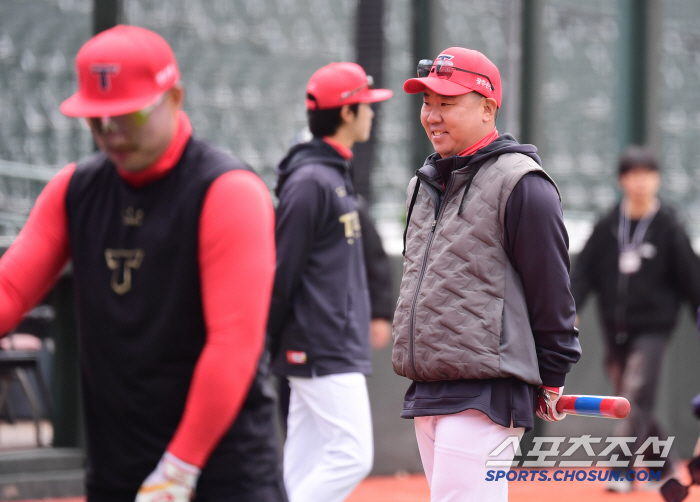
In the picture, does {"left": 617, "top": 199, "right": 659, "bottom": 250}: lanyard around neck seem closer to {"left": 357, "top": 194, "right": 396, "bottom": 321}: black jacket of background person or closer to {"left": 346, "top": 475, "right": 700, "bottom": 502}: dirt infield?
{"left": 346, "top": 475, "right": 700, "bottom": 502}: dirt infield

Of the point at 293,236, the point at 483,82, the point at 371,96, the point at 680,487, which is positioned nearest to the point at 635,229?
the point at 371,96

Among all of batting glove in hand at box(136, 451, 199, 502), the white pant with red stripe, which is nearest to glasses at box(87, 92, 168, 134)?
batting glove in hand at box(136, 451, 199, 502)

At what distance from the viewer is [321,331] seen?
470 cm

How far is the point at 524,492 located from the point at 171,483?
17.3ft

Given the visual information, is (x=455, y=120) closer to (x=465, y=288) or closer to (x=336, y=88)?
(x=465, y=288)

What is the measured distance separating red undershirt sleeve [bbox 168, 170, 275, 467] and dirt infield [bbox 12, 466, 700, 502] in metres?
4.65

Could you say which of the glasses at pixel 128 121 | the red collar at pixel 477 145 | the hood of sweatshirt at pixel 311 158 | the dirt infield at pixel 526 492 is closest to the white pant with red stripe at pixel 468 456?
the red collar at pixel 477 145

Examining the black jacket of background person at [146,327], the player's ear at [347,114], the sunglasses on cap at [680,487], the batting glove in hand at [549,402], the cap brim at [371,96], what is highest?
the cap brim at [371,96]

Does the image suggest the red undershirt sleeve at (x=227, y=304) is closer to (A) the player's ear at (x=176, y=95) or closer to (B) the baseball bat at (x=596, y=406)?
(A) the player's ear at (x=176, y=95)

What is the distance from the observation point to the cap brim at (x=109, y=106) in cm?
235

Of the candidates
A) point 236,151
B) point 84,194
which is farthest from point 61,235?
point 236,151

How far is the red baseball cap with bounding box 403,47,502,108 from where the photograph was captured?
3.56 m

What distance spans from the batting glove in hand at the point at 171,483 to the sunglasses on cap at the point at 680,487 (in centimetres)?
200

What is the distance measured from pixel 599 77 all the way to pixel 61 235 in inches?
286
